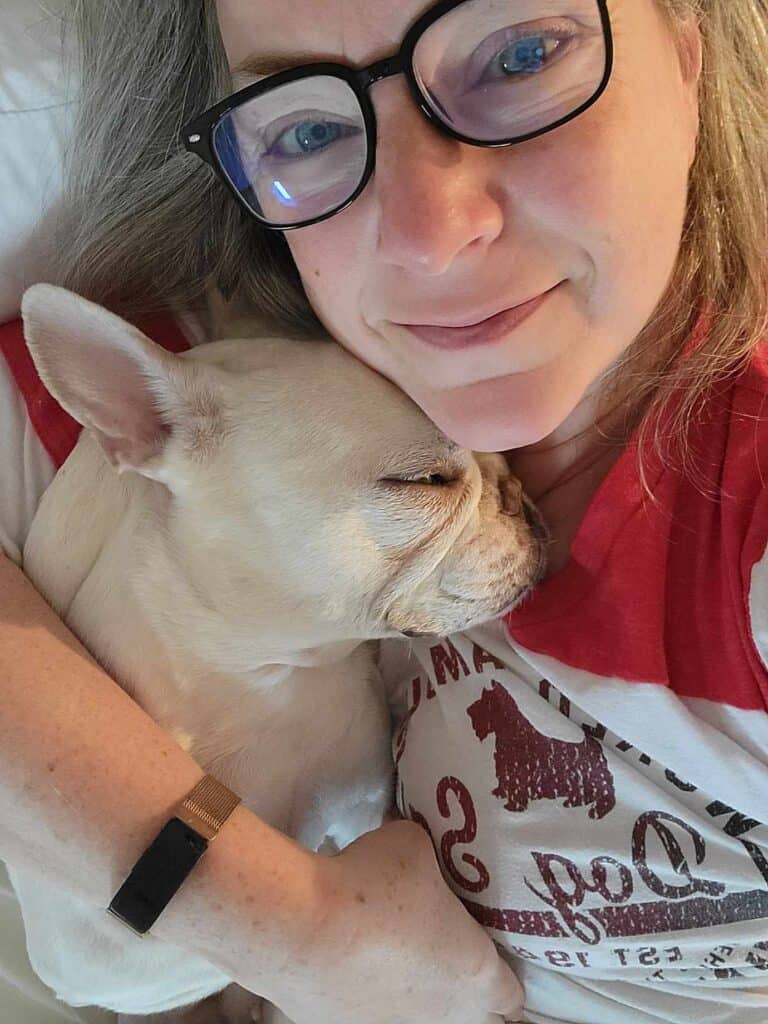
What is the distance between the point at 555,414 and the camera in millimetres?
848

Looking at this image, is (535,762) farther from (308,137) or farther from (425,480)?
(308,137)

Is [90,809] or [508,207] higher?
[508,207]

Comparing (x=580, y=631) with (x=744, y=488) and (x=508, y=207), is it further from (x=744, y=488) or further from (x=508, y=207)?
(x=508, y=207)

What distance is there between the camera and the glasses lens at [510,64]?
71cm

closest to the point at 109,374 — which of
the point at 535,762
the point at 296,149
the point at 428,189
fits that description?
the point at 296,149

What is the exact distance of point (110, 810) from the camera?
0.94m

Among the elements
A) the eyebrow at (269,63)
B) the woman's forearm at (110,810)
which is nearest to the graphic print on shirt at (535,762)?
the woman's forearm at (110,810)

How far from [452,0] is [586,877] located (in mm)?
812

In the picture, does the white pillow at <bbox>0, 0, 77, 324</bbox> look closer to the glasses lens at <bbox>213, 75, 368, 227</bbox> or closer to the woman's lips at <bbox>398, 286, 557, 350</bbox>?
the glasses lens at <bbox>213, 75, 368, 227</bbox>

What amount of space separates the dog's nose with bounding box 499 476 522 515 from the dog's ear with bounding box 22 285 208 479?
343 millimetres

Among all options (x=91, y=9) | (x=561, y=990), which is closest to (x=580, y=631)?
(x=561, y=990)

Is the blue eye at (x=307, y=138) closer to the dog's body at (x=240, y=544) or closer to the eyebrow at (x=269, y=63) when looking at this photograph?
the eyebrow at (x=269, y=63)

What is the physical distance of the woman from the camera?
0.75 metres

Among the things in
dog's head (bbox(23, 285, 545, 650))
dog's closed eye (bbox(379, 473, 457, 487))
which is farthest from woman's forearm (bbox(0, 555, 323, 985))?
dog's closed eye (bbox(379, 473, 457, 487))
